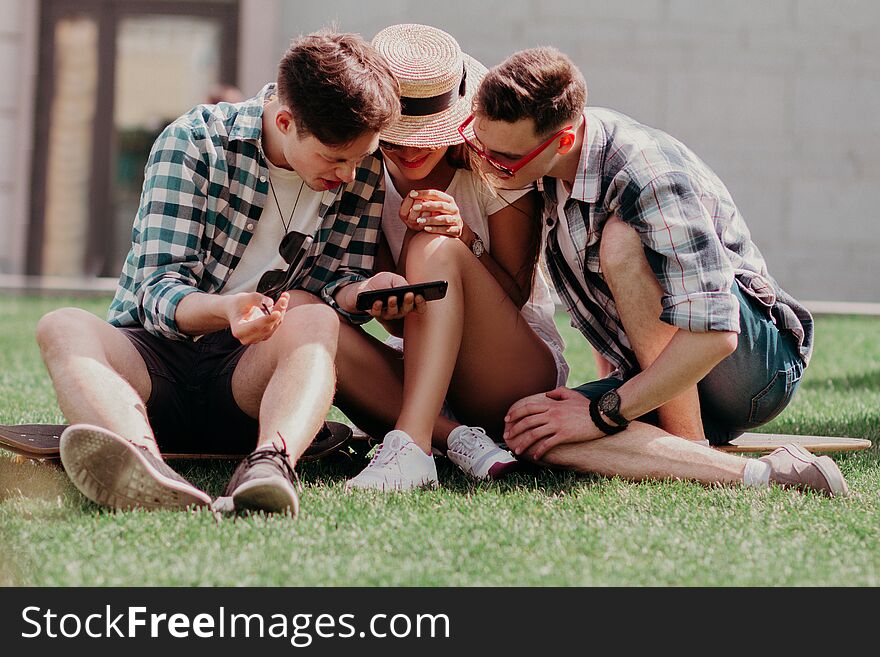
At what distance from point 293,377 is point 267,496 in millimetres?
339

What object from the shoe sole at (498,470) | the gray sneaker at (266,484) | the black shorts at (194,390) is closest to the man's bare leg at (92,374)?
the black shorts at (194,390)

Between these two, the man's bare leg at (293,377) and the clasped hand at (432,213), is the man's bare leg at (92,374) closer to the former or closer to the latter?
the man's bare leg at (293,377)

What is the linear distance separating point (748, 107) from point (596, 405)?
8450 millimetres

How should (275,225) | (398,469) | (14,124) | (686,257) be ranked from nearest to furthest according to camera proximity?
1. (686,257)
2. (398,469)
3. (275,225)
4. (14,124)

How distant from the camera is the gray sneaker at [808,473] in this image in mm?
2744

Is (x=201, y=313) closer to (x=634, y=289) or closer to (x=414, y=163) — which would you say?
(x=414, y=163)

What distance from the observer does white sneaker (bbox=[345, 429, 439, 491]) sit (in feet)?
9.06

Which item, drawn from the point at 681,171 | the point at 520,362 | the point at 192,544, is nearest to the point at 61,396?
the point at 192,544

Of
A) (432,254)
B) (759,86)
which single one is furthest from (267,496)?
(759,86)

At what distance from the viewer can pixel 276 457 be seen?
2.43 metres

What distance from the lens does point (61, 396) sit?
2504 millimetres

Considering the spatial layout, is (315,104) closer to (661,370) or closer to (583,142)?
(583,142)

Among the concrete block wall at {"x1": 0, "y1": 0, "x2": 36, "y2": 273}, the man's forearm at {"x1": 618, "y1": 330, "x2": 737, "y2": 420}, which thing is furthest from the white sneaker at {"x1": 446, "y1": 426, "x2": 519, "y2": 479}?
the concrete block wall at {"x1": 0, "y1": 0, "x2": 36, "y2": 273}

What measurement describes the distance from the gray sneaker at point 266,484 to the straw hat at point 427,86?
3.02 ft
